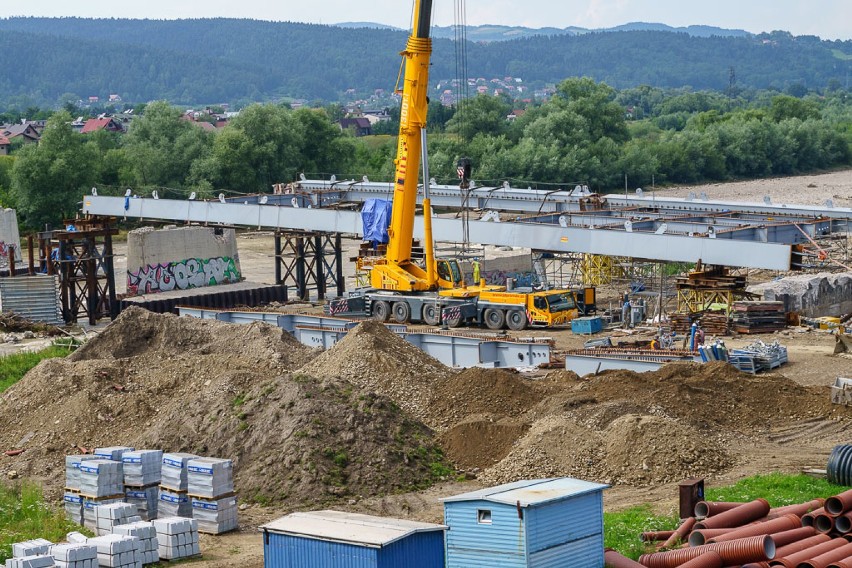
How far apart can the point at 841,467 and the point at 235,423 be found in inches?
425

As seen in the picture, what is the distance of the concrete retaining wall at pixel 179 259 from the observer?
51531 mm

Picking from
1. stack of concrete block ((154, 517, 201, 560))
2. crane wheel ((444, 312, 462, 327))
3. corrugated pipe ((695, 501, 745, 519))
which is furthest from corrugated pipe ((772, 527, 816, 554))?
crane wheel ((444, 312, 462, 327))

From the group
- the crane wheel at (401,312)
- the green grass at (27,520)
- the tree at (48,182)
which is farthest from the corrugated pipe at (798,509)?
the tree at (48,182)

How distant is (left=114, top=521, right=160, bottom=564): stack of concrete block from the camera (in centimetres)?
1955

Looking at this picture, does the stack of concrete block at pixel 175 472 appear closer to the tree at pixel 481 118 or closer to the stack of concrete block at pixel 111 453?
the stack of concrete block at pixel 111 453

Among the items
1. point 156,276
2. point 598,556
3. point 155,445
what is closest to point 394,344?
point 155,445

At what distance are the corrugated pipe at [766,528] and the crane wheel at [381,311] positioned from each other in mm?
26567

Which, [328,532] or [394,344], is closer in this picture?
[328,532]

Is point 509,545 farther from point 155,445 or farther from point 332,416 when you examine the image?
point 155,445

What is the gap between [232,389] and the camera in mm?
26188

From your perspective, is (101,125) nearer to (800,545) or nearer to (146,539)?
(146,539)

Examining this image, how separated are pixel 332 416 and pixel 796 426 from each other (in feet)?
31.5

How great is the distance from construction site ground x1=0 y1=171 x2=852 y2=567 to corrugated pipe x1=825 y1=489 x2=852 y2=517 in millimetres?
3600

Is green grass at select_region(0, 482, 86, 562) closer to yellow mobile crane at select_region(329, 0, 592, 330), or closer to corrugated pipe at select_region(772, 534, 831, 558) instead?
corrugated pipe at select_region(772, 534, 831, 558)
